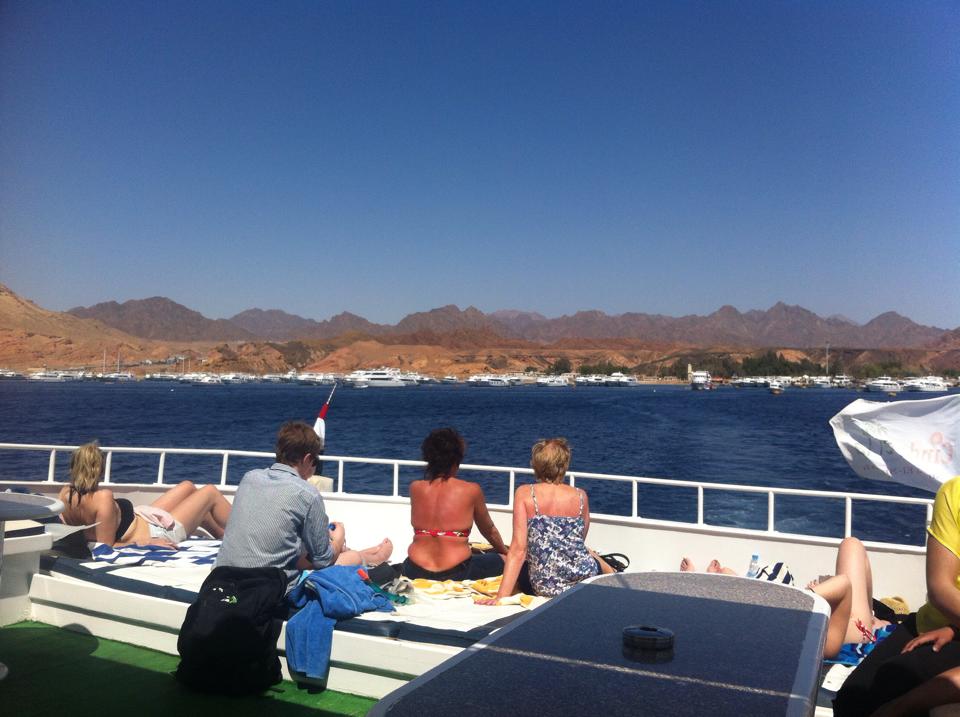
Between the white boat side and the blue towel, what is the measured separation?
8 centimetres

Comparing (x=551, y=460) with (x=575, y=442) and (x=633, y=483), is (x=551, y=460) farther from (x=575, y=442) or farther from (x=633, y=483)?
(x=575, y=442)

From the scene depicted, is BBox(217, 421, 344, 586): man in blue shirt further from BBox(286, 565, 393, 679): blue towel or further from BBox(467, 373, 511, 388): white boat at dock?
BBox(467, 373, 511, 388): white boat at dock

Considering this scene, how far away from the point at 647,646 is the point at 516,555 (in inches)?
103

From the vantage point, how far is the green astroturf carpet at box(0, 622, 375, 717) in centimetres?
372

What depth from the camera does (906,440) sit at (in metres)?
4.34

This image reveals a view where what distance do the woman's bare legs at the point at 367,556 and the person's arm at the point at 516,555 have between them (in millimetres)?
1206

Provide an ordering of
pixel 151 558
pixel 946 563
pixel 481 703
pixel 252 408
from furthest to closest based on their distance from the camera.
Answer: pixel 252 408 → pixel 151 558 → pixel 946 563 → pixel 481 703

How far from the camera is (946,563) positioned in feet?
8.45

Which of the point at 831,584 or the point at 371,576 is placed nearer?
the point at 831,584

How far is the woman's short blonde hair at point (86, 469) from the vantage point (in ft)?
17.1

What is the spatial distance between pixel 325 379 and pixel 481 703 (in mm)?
171968

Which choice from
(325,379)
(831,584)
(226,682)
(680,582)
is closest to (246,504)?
(226,682)

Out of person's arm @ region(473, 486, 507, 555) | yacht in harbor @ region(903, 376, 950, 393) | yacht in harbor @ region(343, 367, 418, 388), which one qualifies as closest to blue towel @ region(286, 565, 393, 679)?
person's arm @ region(473, 486, 507, 555)

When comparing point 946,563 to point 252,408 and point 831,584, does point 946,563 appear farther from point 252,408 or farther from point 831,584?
point 252,408
